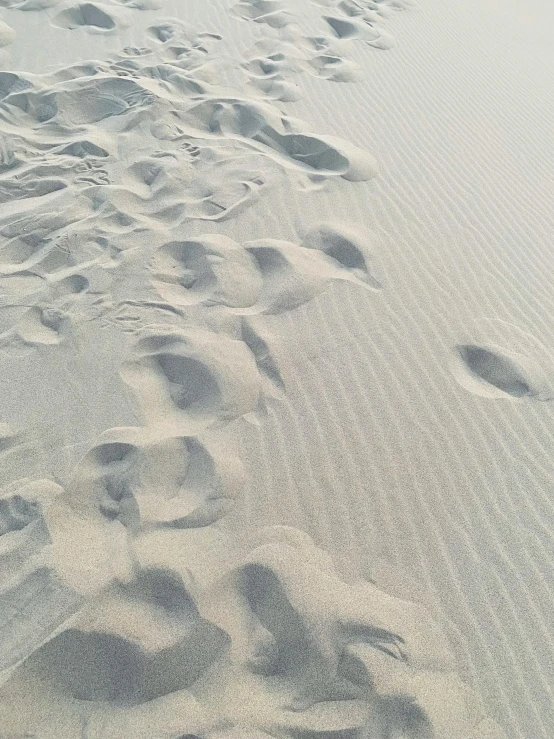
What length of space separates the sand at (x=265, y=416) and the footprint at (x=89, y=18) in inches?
34.8

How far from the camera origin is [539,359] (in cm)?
262

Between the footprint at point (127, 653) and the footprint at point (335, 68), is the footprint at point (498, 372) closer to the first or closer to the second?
the footprint at point (127, 653)

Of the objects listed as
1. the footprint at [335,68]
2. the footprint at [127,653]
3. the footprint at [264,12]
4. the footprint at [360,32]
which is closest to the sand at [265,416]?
the footprint at [127,653]

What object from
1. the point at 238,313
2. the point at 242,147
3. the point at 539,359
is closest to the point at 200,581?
the point at 238,313

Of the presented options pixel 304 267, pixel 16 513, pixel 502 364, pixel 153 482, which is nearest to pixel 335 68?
pixel 304 267

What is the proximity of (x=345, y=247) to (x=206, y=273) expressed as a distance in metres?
0.73

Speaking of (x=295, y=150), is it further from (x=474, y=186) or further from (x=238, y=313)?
(x=238, y=313)

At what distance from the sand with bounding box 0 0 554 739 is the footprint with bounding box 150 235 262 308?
0.5 inches

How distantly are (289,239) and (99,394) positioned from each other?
1305 millimetres

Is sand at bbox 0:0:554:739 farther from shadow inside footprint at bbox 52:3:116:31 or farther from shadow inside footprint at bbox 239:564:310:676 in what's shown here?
shadow inside footprint at bbox 52:3:116:31

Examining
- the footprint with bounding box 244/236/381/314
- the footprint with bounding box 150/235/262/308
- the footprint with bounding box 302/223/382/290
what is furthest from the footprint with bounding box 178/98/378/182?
the footprint with bounding box 150/235/262/308

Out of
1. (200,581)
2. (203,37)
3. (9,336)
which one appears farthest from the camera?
(203,37)

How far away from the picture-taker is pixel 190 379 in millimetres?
2311

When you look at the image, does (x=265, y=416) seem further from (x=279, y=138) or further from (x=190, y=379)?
(x=279, y=138)
